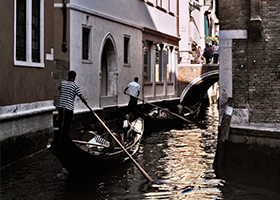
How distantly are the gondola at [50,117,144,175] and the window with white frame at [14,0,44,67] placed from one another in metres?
1.66

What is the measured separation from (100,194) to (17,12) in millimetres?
3515

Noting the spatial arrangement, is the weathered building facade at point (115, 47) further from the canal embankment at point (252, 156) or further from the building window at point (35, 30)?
the canal embankment at point (252, 156)

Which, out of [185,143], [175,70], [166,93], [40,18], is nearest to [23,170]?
[40,18]

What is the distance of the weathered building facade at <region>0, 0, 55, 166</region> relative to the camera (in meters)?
7.42

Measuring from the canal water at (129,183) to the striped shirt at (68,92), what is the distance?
948 millimetres

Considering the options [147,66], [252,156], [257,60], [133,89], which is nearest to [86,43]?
[133,89]

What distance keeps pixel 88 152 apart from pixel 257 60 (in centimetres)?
390

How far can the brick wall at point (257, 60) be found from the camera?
29.1ft

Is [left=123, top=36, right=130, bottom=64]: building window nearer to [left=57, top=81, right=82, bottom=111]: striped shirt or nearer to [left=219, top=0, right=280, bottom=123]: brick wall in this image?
[left=219, top=0, right=280, bottom=123]: brick wall

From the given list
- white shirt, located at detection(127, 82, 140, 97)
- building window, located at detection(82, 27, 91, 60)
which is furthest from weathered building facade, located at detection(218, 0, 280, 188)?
white shirt, located at detection(127, 82, 140, 97)

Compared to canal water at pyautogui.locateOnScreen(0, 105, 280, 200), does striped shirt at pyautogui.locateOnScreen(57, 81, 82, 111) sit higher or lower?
higher

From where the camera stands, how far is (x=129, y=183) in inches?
275

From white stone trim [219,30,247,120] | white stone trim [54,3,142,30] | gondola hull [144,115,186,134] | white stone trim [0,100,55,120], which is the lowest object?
gondola hull [144,115,186,134]

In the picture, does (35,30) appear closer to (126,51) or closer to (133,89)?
(133,89)
